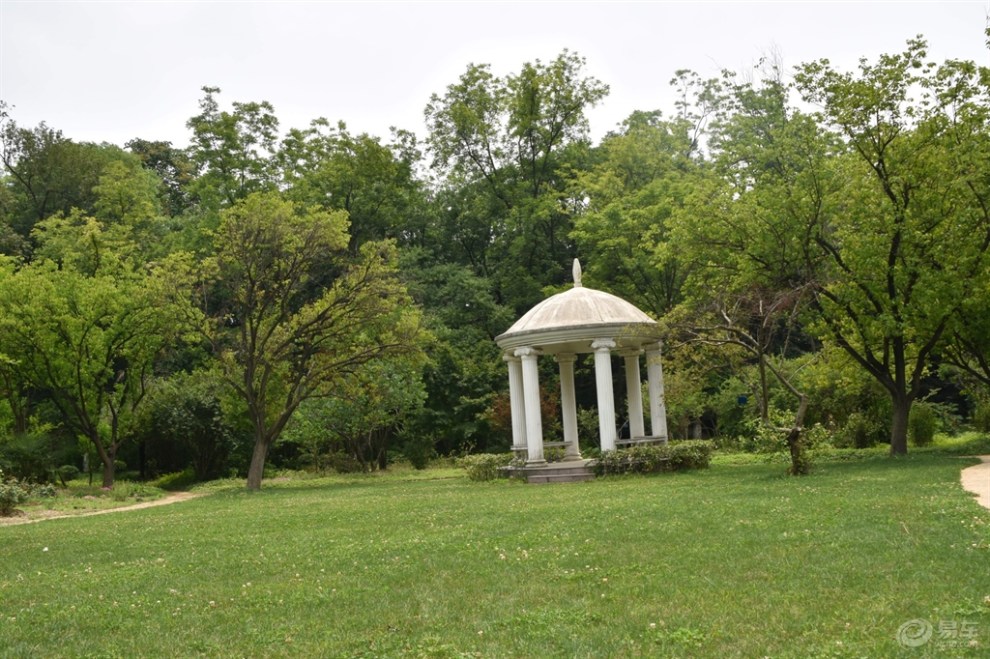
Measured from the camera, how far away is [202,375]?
1457 inches

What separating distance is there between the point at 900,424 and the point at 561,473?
8839 mm

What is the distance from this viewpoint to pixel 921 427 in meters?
29.4

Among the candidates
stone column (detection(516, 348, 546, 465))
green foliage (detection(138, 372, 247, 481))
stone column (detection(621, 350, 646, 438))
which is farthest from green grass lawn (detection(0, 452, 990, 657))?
green foliage (detection(138, 372, 247, 481))

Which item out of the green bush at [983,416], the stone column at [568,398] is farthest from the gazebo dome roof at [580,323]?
the green bush at [983,416]

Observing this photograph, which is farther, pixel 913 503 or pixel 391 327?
pixel 391 327

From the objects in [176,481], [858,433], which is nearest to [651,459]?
[858,433]

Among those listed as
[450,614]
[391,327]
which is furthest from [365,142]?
[450,614]

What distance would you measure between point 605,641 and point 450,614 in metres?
1.63

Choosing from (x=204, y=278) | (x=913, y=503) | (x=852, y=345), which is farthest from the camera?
(x=204, y=278)

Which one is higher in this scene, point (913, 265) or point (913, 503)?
point (913, 265)

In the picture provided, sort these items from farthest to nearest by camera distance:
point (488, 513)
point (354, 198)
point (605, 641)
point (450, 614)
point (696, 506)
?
point (354, 198) → point (488, 513) → point (696, 506) → point (450, 614) → point (605, 641)

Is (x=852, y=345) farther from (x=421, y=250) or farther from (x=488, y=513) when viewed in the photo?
(x=421, y=250)

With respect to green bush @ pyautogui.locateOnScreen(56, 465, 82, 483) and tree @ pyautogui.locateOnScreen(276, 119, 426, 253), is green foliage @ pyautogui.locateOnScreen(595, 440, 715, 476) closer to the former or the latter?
green bush @ pyautogui.locateOnScreen(56, 465, 82, 483)

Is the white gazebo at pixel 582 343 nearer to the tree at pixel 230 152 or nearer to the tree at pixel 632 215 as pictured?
the tree at pixel 632 215
